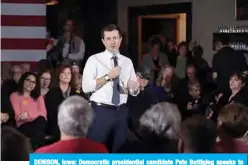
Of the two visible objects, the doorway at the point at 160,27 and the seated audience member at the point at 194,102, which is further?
the doorway at the point at 160,27

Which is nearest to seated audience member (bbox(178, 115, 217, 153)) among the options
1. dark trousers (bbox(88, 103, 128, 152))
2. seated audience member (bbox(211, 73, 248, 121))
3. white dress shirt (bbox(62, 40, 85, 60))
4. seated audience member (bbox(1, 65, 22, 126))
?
dark trousers (bbox(88, 103, 128, 152))

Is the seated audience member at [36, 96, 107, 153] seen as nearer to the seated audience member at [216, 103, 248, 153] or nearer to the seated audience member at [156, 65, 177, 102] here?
the seated audience member at [216, 103, 248, 153]

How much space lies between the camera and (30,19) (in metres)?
7.54

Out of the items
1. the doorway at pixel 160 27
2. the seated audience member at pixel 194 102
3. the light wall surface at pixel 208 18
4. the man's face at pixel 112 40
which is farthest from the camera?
the doorway at pixel 160 27

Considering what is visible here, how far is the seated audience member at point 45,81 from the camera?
689 centimetres

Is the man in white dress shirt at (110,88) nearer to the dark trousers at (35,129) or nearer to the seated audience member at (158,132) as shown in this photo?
the dark trousers at (35,129)

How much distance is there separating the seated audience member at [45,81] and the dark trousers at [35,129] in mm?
483

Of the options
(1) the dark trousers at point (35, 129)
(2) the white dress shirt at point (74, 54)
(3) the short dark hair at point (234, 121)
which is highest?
(2) the white dress shirt at point (74, 54)

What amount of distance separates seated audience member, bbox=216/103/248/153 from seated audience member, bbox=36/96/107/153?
28.1 inches

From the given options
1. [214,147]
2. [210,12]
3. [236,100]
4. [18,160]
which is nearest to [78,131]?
[18,160]

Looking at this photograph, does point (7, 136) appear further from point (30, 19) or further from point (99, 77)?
point (30, 19)

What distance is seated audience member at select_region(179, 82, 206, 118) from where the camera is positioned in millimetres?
7191

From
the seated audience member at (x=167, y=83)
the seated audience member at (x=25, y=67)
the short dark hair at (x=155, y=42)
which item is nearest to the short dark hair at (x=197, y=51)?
the short dark hair at (x=155, y=42)
